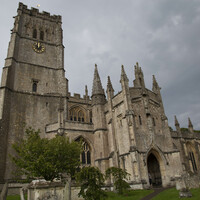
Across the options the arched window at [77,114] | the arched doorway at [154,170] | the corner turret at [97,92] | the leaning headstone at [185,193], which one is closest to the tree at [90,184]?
the leaning headstone at [185,193]

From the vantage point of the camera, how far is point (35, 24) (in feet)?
136

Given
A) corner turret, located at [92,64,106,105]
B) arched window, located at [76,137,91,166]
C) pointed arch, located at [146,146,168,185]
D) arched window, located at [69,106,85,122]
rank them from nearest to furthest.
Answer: pointed arch, located at [146,146,168,185] → arched window, located at [76,137,91,166] → corner turret, located at [92,64,106,105] → arched window, located at [69,106,85,122]

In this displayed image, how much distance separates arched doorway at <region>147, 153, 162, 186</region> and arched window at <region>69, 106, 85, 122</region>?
15.3 m

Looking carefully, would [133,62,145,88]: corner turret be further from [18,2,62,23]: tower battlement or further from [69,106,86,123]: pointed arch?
[18,2,62,23]: tower battlement

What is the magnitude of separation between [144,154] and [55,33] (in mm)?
31365

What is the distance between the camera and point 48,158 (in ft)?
55.5

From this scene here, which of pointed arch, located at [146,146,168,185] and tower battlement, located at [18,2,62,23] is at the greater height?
tower battlement, located at [18,2,62,23]

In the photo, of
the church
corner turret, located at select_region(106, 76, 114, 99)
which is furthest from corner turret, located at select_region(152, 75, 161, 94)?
corner turret, located at select_region(106, 76, 114, 99)

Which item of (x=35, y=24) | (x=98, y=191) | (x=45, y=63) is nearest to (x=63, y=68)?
(x=45, y=63)

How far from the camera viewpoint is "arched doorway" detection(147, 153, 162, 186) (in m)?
26.2

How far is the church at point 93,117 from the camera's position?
24.9 metres

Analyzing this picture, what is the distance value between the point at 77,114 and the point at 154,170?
17.3 metres

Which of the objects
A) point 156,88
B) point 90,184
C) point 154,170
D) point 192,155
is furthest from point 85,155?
point 192,155

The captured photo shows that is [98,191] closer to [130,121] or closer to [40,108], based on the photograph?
[130,121]
